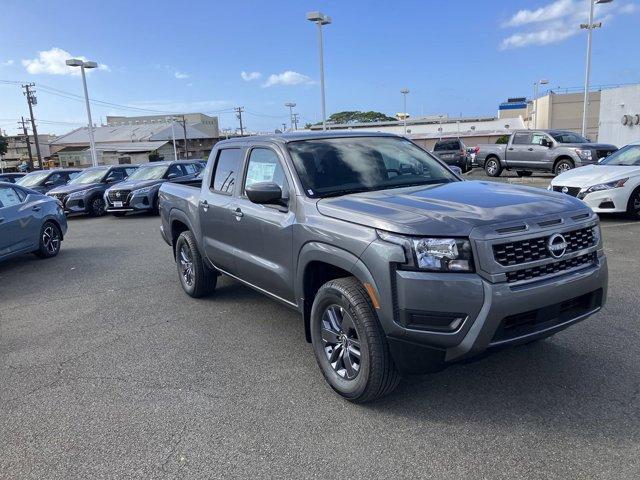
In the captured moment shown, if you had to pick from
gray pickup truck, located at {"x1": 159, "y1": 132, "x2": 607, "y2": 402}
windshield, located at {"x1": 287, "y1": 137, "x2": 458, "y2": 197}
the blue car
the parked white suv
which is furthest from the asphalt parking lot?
the parked white suv

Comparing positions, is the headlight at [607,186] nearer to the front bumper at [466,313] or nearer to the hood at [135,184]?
the front bumper at [466,313]

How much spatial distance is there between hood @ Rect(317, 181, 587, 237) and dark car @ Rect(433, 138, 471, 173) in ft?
70.0

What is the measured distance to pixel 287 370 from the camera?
13.7 feet

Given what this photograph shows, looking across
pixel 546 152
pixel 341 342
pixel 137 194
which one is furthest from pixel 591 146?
pixel 341 342

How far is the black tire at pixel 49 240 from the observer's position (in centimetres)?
941

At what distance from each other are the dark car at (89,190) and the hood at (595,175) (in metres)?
13.3

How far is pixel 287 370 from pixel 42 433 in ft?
5.75

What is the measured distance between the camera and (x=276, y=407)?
11.8 ft

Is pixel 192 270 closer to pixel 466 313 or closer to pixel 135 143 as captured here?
pixel 466 313

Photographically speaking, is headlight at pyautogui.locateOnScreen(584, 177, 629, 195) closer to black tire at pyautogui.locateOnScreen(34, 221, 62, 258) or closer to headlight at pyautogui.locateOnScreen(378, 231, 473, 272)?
headlight at pyautogui.locateOnScreen(378, 231, 473, 272)

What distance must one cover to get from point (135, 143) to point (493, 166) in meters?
67.0

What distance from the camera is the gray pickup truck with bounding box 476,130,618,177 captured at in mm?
16609

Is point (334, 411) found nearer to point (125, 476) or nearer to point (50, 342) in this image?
point (125, 476)

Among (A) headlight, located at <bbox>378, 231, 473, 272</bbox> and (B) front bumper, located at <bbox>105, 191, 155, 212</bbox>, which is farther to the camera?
(B) front bumper, located at <bbox>105, 191, 155, 212</bbox>
